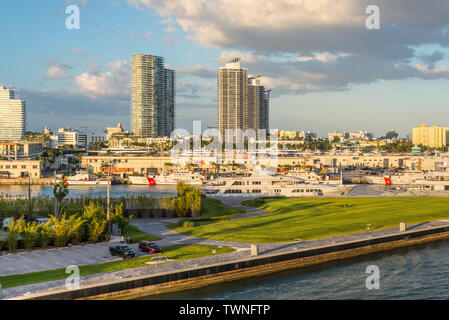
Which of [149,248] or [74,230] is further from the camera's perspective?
[74,230]

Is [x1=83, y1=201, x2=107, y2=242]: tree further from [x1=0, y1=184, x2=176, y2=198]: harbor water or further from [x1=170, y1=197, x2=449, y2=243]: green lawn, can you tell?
[x1=0, y1=184, x2=176, y2=198]: harbor water

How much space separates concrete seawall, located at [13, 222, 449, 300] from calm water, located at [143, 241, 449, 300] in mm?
583

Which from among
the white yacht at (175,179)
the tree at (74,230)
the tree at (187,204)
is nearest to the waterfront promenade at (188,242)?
the tree at (187,204)

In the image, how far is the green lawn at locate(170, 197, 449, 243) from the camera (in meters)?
38.0

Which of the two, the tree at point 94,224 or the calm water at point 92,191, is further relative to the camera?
the calm water at point 92,191

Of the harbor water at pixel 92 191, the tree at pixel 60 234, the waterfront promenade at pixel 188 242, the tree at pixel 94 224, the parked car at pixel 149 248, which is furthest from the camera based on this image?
the harbor water at pixel 92 191

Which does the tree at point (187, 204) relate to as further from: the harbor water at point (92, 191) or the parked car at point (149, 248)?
the harbor water at point (92, 191)

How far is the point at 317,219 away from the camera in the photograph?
149ft

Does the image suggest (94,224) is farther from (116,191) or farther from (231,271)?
(116,191)

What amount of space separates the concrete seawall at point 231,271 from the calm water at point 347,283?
0.58m

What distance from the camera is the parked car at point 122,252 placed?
30.2 meters

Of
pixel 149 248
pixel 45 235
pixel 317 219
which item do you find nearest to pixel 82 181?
pixel 317 219

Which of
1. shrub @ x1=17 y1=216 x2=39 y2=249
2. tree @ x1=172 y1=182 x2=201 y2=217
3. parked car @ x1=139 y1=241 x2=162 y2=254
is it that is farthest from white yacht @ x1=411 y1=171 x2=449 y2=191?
shrub @ x1=17 y1=216 x2=39 y2=249

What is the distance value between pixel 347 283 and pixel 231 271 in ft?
25.2
